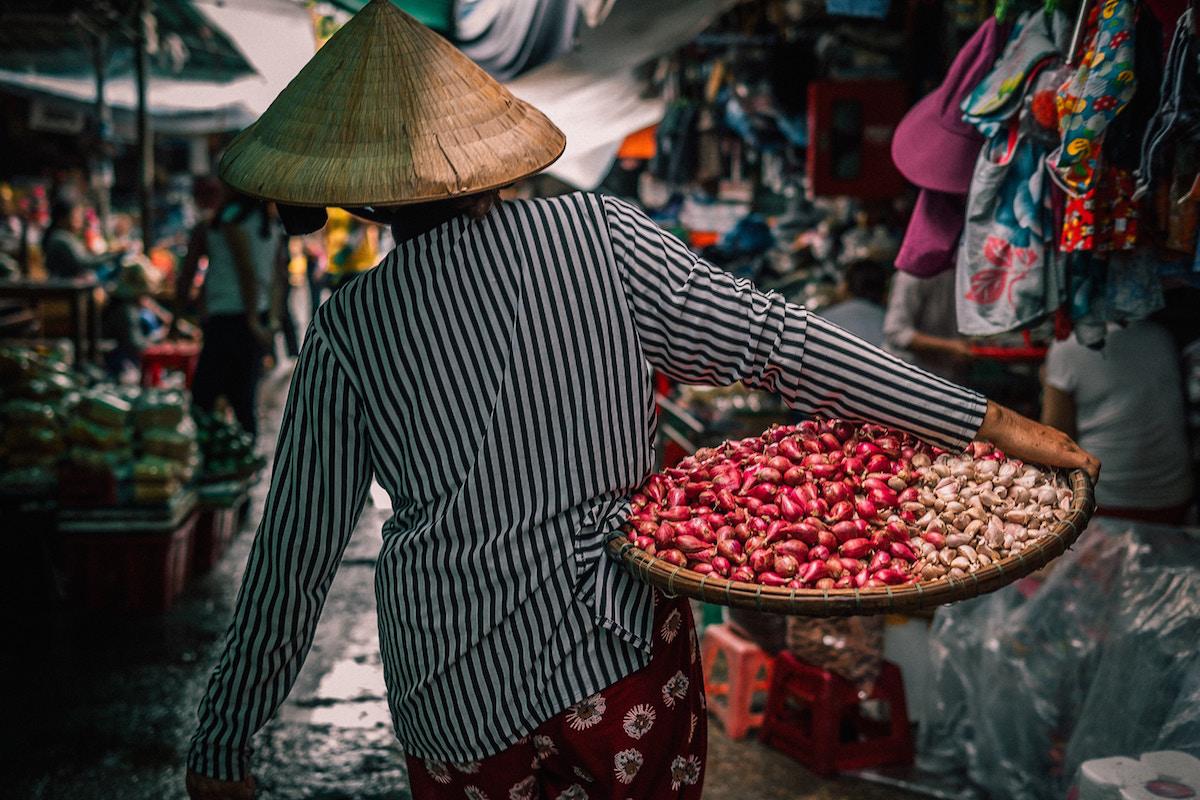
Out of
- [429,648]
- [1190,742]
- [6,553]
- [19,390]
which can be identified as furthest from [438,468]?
[19,390]

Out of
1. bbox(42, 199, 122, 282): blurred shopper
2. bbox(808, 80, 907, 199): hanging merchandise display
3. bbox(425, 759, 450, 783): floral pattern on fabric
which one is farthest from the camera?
bbox(42, 199, 122, 282): blurred shopper

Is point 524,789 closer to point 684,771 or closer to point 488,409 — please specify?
point 684,771

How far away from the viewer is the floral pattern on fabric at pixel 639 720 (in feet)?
6.40

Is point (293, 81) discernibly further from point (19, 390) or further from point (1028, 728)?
point (19, 390)

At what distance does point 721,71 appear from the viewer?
7.78 meters

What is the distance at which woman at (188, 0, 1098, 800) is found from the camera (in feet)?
6.12

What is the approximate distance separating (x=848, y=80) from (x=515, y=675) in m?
4.66

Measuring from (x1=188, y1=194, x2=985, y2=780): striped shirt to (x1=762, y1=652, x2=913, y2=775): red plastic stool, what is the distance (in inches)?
83.5

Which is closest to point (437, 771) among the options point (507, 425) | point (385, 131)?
point (507, 425)

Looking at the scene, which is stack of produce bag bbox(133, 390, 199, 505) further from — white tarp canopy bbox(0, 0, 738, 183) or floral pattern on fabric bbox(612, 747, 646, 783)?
floral pattern on fabric bbox(612, 747, 646, 783)

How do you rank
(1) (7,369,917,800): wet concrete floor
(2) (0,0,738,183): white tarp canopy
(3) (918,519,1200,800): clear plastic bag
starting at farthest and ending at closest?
1. (2) (0,0,738,183): white tarp canopy
2. (1) (7,369,917,800): wet concrete floor
3. (3) (918,519,1200,800): clear plastic bag

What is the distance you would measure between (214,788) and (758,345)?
1.27 meters

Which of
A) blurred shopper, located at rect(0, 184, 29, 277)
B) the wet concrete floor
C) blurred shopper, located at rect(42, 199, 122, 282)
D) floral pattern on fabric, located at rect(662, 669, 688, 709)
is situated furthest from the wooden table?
floral pattern on fabric, located at rect(662, 669, 688, 709)

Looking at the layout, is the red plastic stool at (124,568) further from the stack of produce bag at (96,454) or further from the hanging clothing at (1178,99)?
the hanging clothing at (1178,99)
